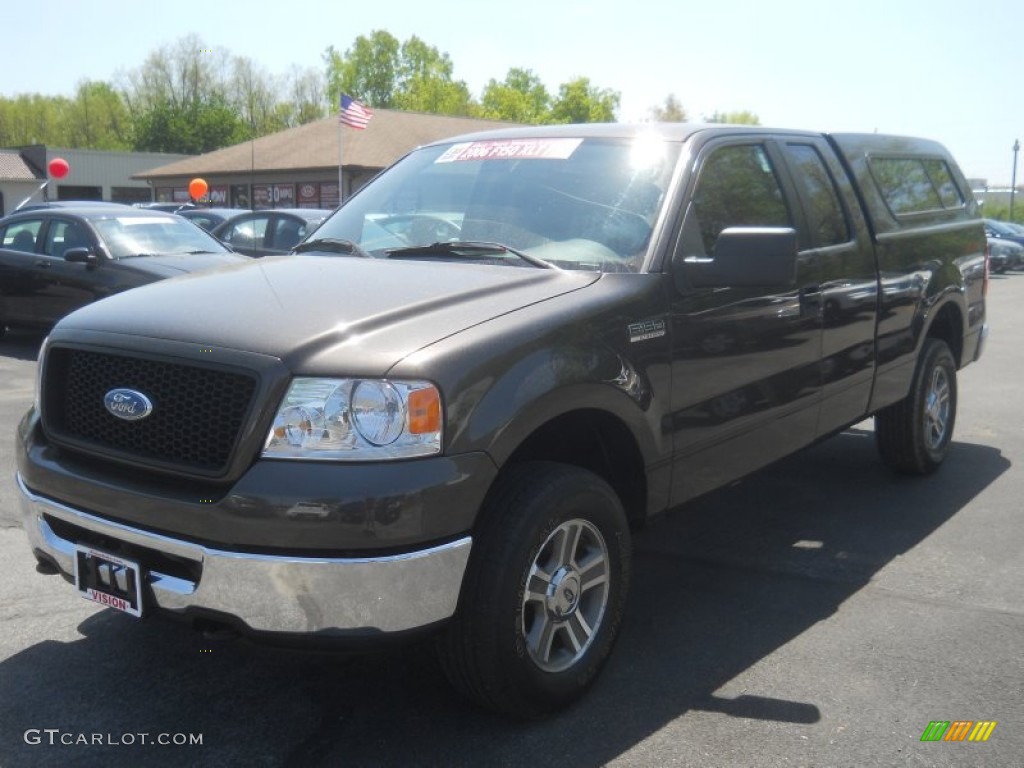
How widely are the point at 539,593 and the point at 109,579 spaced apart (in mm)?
1255

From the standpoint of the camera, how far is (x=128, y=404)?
10.0 ft

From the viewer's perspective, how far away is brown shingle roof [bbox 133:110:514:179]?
119 feet

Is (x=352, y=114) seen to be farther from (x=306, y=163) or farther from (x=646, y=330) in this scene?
(x=646, y=330)

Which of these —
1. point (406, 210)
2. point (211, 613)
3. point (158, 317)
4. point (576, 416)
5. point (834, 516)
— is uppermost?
point (406, 210)

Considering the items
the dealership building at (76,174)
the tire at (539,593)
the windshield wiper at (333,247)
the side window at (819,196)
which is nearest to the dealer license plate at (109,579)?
the tire at (539,593)

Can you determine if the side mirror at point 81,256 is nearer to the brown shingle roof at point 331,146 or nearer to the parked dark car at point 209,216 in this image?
the parked dark car at point 209,216

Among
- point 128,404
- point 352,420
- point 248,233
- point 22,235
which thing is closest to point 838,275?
point 352,420

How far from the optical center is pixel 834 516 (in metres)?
5.53

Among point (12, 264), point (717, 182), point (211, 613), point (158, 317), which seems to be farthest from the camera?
point (12, 264)

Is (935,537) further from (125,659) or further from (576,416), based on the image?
(125,659)

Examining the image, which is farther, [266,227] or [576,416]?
[266,227]

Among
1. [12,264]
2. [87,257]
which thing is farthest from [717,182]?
[12,264]

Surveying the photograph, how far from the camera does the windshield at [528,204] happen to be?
3832 mm

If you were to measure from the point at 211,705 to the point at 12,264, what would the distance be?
31.1ft
